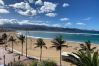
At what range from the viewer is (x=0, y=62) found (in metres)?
52.3

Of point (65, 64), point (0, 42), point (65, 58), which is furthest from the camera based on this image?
point (0, 42)

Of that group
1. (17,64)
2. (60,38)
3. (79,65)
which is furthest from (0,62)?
(79,65)

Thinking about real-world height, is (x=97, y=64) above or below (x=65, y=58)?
above

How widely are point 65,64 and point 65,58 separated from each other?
4.24 m

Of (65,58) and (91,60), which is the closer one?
(91,60)

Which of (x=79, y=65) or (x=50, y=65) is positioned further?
(x=50, y=65)

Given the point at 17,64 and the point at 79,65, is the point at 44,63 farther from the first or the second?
the point at 79,65

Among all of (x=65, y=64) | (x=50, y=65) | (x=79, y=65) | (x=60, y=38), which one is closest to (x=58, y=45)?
(x=60, y=38)

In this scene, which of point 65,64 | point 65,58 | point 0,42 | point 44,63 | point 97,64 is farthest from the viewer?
point 0,42

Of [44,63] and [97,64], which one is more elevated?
[97,64]

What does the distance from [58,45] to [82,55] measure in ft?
115

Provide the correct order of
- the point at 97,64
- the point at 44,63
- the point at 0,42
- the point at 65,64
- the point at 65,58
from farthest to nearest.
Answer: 1. the point at 0,42
2. the point at 65,58
3. the point at 65,64
4. the point at 44,63
5. the point at 97,64

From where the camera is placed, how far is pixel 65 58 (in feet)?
185

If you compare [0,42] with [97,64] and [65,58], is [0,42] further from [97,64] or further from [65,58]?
[97,64]
